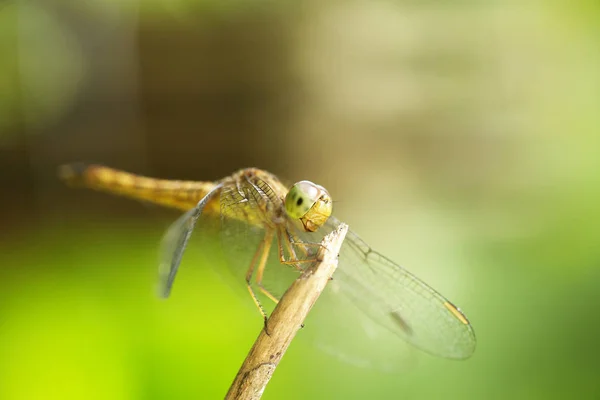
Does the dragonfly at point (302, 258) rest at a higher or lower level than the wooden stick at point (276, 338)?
lower

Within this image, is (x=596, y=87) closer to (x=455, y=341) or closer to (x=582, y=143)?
(x=582, y=143)

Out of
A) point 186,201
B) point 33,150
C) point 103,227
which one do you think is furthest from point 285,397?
point 33,150

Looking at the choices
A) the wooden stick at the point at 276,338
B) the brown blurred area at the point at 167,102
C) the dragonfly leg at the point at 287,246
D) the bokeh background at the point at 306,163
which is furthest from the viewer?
the brown blurred area at the point at 167,102

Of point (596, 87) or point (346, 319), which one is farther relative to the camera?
point (596, 87)

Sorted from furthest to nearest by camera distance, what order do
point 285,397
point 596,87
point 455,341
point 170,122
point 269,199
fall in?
point 170,122 → point 596,87 → point 285,397 → point 269,199 → point 455,341

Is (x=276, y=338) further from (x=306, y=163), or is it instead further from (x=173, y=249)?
(x=306, y=163)

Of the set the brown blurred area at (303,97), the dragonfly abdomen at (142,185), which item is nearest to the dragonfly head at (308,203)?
the dragonfly abdomen at (142,185)

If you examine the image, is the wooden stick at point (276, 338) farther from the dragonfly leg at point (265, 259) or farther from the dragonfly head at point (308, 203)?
the dragonfly leg at point (265, 259)
